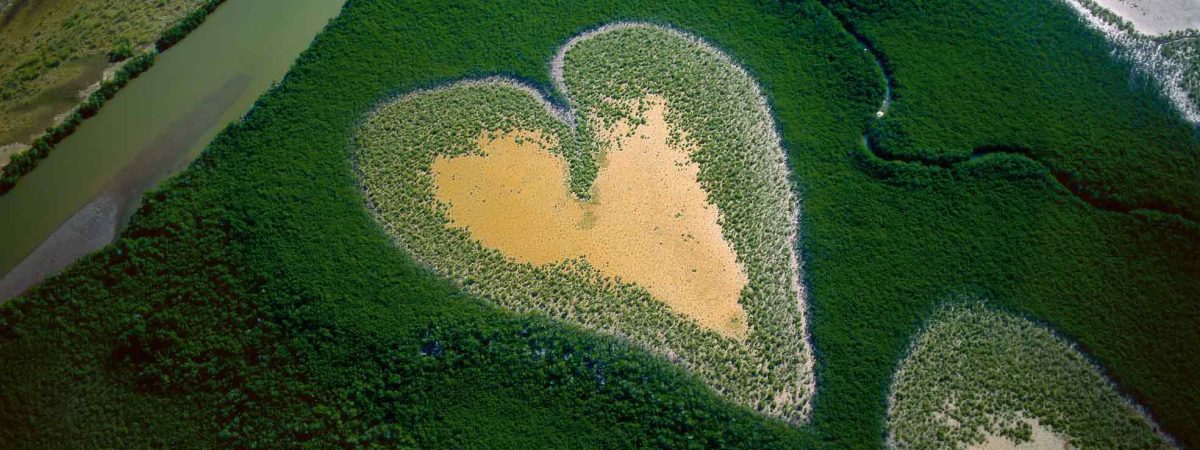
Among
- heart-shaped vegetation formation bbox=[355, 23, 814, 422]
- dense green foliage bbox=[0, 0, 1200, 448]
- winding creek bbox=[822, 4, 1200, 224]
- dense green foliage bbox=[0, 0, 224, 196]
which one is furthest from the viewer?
dense green foliage bbox=[0, 0, 224, 196]

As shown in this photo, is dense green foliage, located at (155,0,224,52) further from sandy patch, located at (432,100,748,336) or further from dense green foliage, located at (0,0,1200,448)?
sandy patch, located at (432,100,748,336)

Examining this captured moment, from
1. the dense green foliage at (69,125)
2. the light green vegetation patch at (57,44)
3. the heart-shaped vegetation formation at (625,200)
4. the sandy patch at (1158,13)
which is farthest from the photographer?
the sandy patch at (1158,13)

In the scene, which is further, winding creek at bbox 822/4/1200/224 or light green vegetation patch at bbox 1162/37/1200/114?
light green vegetation patch at bbox 1162/37/1200/114

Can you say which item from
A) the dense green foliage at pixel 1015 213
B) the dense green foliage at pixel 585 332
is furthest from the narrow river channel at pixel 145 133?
the dense green foliage at pixel 1015 213

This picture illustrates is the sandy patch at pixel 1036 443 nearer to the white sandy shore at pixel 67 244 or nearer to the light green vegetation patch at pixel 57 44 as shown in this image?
the white sandy shore at pixel 67 244

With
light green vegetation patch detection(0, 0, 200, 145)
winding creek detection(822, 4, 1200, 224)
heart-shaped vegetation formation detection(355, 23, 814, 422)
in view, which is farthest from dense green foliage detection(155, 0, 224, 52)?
winding creek detection(822, 4, 1200, 224)

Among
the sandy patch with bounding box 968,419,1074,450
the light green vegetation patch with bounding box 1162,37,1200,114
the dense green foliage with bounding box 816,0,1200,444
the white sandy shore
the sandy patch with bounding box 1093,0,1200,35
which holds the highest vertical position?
the sandy patch with bounding box 1093,0,1200,35
